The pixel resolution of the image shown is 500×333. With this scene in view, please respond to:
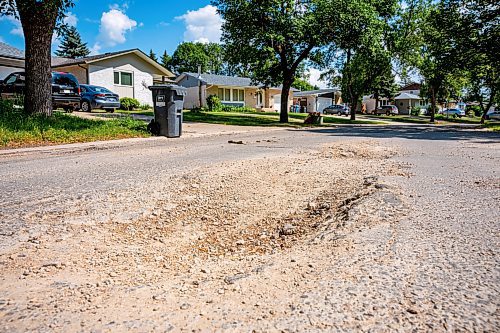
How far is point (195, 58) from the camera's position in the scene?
10025 cm

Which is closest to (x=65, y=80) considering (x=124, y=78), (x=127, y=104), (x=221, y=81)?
(x=127, y=104)

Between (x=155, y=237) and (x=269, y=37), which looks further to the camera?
(x=269, y=37)

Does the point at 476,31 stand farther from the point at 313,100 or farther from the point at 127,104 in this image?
the point at 313,100

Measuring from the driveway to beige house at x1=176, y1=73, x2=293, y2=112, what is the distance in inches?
1369

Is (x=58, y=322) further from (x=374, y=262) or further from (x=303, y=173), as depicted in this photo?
(x=303, y=173)

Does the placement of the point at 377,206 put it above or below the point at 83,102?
below

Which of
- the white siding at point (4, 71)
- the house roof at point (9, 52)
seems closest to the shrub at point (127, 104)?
the house roof at point (9, 52)

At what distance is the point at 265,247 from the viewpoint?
2.81 meters

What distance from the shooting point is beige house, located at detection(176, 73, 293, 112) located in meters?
40.2

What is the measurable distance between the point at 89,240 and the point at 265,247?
1444mm

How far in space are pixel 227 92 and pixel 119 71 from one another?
16.2 meters

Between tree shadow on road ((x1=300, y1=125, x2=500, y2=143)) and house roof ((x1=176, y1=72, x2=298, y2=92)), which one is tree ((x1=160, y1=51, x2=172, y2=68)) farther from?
tree shadow on road ((x1=300, y1=125, x2=500, y2=143))

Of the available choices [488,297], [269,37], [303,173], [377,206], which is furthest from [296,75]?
[488,297]

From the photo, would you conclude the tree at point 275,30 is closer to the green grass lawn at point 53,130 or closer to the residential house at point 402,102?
the green grass lawn at point 53,130
